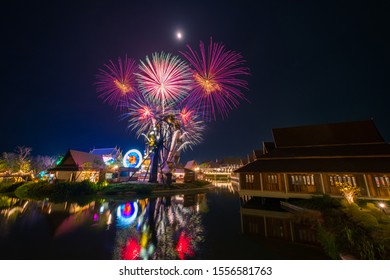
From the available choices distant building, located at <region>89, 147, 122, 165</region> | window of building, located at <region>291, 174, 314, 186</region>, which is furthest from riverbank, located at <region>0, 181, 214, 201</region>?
distant building, located at <region>89, 147, 122, 165</region>

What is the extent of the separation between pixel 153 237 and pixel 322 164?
17013mm

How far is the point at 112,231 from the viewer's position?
9766 mm

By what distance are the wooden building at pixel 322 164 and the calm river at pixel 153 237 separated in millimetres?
4719

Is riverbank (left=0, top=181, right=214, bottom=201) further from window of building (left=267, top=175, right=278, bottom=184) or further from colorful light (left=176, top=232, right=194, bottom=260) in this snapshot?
colorful light (left=176, top=232, right=194, bottom=260)

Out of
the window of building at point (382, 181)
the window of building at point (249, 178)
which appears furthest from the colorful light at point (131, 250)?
the window of building at point (382, 181)

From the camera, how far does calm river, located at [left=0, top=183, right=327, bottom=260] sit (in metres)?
7.04

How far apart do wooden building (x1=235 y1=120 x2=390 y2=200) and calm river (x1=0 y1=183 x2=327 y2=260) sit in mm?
4719

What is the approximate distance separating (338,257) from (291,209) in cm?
851

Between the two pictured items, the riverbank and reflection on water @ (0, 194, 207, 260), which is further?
the riverbank

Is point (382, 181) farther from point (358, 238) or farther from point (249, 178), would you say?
point (358, 238)

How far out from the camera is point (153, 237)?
29.1 feet

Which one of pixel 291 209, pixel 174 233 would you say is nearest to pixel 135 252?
pixel 174 233

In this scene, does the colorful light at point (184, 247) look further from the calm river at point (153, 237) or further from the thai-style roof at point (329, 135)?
the thai-style roof at point (329, 135)

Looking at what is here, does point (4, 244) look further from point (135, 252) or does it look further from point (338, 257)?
point (338, 257)
